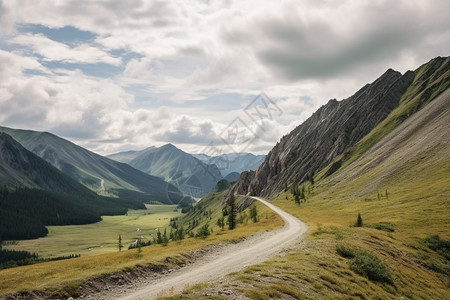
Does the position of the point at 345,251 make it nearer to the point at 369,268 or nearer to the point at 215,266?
the point at 369,268

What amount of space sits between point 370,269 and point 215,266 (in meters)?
16.6

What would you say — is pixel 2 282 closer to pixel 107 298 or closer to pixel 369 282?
pixel 107 298

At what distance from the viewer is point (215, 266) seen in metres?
35.7

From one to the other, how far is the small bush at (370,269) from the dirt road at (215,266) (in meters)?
9.93

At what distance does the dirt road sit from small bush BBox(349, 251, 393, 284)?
9.93 metres

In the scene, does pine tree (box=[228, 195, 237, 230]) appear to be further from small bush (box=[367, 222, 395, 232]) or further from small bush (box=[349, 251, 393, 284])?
small bush (box=[349, 251, 393, 284])

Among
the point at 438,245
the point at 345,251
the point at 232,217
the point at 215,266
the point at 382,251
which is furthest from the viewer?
the point at 232,217

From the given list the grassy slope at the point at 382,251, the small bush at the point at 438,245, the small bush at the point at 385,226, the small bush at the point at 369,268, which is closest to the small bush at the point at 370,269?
the small bush at the point at 369,268

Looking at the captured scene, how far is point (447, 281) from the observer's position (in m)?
Answer: 44.7

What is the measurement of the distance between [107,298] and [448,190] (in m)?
96.2

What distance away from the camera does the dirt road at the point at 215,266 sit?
27.9 m

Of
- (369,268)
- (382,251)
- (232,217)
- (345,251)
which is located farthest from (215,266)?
(232,217)

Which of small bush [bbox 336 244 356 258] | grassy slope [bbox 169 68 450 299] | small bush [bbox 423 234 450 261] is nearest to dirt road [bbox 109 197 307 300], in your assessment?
grassy slope [bbox 169 68 450 299]

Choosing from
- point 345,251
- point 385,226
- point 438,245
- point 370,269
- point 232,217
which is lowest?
point 438,245
